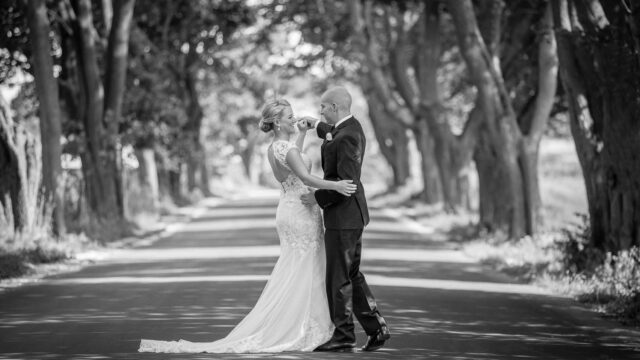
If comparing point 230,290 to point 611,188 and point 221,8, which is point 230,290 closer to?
point 611,188

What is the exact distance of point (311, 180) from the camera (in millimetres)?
11266

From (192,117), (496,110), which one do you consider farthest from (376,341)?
(192,117)

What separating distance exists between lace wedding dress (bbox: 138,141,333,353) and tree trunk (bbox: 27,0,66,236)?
12484 mm

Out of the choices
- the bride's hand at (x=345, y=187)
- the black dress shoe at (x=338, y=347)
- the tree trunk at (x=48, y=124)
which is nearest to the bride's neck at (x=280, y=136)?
the bride's hand at (x=345, y=187)

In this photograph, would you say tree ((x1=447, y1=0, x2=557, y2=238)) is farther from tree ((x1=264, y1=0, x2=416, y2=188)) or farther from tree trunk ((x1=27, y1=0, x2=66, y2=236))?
tree ((x1=264, y1=0, x2=416, y2=188))

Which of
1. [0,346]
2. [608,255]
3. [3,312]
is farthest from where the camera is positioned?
[608,255]

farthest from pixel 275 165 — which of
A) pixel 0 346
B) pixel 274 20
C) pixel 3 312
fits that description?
pixel 274 20

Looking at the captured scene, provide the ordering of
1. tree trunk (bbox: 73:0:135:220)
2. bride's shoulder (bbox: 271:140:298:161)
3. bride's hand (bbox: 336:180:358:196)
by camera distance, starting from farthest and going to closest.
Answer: tree trunk (bbox: 73:0:135:220), bride's shoulder (bbox: 271:140:298:161), bride's hand (bbox: 336:180:358:196)

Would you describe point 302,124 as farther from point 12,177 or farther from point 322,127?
point 12,177

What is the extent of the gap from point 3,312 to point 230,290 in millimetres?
3334

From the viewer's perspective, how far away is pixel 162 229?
1244 inches

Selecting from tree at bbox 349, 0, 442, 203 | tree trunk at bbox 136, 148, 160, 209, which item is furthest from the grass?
tree trunk at bbox 136, 148, 160, 209

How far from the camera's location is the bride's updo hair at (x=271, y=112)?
1176cm

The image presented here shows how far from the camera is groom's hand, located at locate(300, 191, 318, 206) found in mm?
11758
